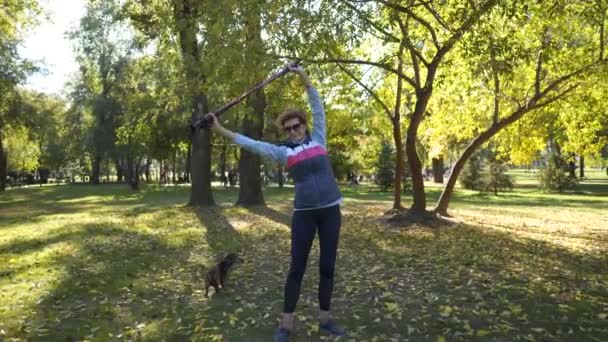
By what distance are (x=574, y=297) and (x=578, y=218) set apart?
12773mm

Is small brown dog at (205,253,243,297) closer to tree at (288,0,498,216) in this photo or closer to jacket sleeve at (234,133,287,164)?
jacket sleeve at (234,133,287,164)

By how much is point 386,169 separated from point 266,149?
32122 millimetres

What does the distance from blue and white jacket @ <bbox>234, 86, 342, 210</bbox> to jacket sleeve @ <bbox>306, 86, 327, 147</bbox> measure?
0.30ft

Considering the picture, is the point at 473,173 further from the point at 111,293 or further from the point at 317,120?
the point at 317,120

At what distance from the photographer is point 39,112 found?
128ft

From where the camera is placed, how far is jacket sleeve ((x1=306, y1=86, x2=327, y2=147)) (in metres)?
4.88

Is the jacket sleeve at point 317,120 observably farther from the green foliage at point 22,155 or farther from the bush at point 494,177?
the green foliage at point 22,155

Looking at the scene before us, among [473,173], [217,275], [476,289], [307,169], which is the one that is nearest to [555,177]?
[473,173]

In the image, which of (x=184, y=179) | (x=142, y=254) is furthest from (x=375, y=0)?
(x=184, y=179)

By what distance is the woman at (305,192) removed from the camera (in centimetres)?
461

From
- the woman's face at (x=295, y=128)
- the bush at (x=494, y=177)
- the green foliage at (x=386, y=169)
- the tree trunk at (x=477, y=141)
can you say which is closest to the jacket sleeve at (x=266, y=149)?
the woman's face at (x=295, y=128)

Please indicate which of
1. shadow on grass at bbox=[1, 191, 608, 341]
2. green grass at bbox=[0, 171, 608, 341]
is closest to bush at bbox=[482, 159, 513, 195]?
green grass at bbox=[0, 171, 608, 341]

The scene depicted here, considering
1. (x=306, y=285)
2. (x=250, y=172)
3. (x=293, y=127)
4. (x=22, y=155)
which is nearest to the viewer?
(x=293, y=127)

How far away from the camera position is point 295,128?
189 inches
